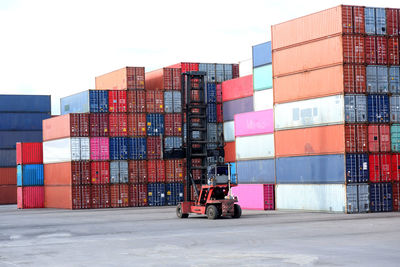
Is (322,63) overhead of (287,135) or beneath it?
overhead

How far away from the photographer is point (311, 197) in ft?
134

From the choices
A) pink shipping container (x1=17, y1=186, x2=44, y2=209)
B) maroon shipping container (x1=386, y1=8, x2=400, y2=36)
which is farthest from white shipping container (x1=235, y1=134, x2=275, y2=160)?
pink shipping container (x1=17, y1=186, x2=44, y2=209)

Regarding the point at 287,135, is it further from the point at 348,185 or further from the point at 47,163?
the point at 47,163

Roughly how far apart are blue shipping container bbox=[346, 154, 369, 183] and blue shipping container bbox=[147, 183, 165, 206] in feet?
74.6

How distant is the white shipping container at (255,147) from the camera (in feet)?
150

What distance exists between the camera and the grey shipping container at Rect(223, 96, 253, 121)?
5447 centimetres

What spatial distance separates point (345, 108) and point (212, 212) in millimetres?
10008

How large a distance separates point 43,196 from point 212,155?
2845 centimetres

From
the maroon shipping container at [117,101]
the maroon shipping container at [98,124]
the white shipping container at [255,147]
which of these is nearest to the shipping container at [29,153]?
the maroon shipping container at [98,124]

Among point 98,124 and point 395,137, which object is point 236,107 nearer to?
point 98,124

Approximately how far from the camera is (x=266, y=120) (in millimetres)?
46000

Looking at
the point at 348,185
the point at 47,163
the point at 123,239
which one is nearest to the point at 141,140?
the point at 47,163

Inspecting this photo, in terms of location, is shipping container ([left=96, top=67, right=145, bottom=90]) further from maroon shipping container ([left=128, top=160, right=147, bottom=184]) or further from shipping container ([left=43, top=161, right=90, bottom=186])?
shipping container ([left=43, top=161, right=90, bottom=186])

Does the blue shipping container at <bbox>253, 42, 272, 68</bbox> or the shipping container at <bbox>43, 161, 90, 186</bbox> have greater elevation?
the blue shipping container at <bbox>253, 42, 272, 68</bbox>
